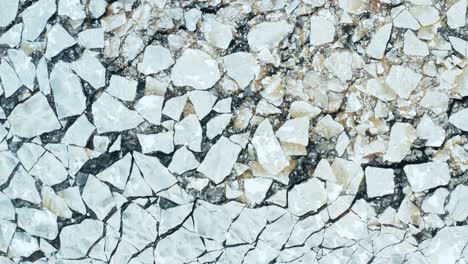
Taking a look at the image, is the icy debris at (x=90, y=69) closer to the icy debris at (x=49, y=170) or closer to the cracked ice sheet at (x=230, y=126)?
the cracked ice sheet at (x=230, y=126)

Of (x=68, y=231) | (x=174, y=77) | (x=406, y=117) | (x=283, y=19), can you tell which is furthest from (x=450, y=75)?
(x=68, y=231)

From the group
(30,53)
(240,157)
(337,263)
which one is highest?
(30,53)

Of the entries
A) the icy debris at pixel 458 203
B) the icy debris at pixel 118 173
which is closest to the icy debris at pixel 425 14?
the icy debris at pixel 458 203

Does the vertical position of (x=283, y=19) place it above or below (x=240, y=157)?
above

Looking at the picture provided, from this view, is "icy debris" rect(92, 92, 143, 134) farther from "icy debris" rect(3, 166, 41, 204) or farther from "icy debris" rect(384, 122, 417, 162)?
"icy debris" rect(384, 122, 417, 162)

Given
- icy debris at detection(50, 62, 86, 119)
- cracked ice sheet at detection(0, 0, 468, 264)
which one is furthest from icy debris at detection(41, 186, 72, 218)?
icy debris at detection(50, 62, 86, 119)

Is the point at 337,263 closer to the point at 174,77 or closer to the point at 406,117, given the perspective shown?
the point at 406,117
